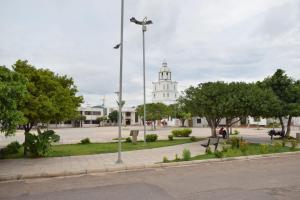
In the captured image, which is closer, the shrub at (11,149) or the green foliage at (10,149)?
the green foliage at (10,149)

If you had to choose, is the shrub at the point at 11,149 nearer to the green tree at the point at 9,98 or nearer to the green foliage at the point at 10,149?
the green foliage at the point at 10,149

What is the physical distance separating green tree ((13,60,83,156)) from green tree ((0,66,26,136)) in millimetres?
2161

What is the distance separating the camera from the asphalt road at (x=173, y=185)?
27.4ft

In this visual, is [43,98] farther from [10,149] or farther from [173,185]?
[173,185]

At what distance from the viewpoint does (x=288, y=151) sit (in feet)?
61.2

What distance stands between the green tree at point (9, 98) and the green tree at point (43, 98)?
2.16 m

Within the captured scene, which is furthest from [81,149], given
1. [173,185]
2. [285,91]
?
[285,91]

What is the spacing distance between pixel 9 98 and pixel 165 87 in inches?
4653

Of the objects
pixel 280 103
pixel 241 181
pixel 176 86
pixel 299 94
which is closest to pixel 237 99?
pixel 280 103

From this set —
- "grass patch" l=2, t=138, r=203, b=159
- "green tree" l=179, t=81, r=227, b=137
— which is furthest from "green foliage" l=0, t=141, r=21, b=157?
"green tree" l=179, t=81, r=227, b=137

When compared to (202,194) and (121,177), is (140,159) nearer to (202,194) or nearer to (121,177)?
(121,177)

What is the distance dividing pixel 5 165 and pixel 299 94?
882 inches

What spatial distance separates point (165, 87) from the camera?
12900 cm

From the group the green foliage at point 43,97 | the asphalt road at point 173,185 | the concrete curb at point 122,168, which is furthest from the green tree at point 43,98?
the asphalt road at point 173,185
